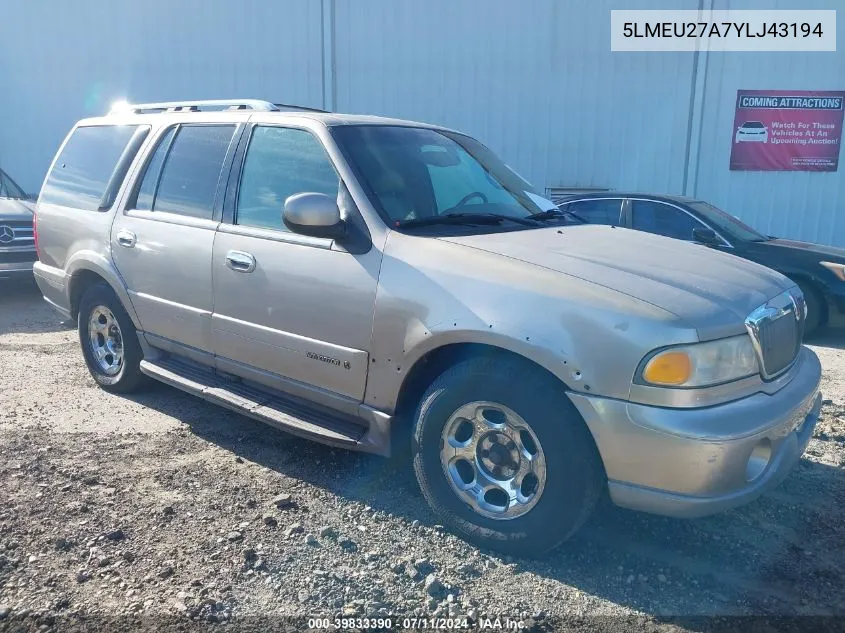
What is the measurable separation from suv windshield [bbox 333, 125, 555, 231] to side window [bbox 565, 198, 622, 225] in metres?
3.86

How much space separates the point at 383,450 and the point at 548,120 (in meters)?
9.71

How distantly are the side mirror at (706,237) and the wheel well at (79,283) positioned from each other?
5723mm

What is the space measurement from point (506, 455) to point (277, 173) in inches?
76.9

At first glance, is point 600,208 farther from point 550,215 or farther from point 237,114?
point 237,114

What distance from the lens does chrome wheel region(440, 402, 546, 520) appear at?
2891 millimetres

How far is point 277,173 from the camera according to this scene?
378 cm

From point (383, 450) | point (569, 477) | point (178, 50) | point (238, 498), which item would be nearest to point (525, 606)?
point (569, 477)

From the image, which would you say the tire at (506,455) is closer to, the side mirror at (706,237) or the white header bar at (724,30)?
the side mirror at (706,237)

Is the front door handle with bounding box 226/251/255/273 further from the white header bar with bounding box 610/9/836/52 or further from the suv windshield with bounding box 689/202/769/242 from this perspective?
the white header bar with bounding box 610/9/836/52

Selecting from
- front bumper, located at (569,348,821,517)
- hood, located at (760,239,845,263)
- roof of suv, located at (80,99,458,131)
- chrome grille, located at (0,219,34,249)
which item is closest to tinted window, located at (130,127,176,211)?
roof of suv, located at (80,99,458,131)

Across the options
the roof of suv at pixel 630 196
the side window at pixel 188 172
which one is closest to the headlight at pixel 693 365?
the side window at pixel 188 172

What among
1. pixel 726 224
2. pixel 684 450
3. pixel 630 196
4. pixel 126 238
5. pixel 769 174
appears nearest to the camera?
pixel 684 450

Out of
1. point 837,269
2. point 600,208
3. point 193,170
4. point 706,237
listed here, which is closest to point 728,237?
point 706,237

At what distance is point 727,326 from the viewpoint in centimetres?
270
